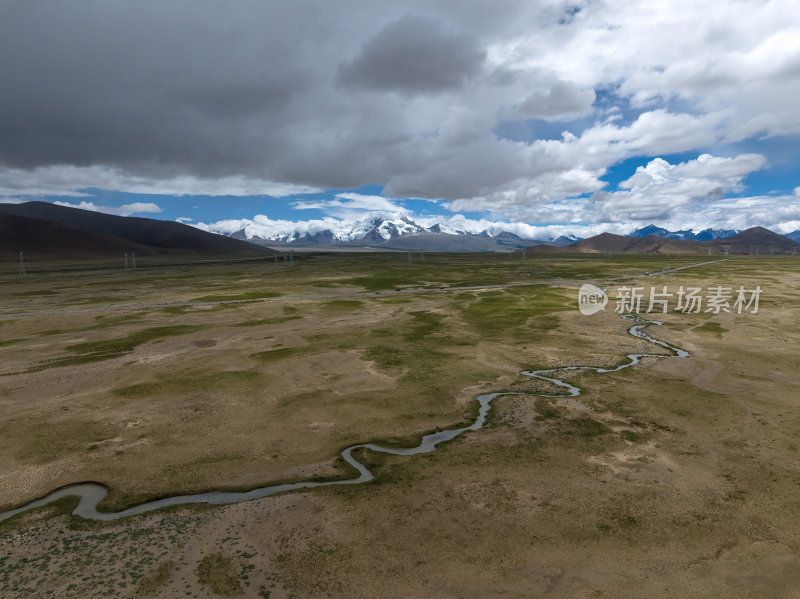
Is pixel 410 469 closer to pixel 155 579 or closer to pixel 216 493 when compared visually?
pixel 216 493

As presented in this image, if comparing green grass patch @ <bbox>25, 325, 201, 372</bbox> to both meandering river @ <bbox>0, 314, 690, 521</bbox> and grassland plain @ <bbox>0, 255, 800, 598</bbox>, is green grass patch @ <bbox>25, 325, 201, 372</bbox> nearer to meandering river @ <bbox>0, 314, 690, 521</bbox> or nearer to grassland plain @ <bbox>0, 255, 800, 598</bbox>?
grassland plain @ <bbox>0, 255, 800, 598</bbox>

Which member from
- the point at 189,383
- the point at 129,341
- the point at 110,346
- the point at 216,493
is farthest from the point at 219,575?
the point at 129,341

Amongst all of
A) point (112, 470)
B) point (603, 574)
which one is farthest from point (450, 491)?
point (112, 470)

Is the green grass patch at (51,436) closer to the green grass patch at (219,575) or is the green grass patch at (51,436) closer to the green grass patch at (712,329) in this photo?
the green grass patch at (219,575)

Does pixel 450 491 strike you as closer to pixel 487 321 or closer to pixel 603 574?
pixel 603 574

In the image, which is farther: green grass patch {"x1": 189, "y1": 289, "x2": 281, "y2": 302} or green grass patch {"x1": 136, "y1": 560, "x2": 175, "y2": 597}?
green grass patch {"x1": 189, "y1": 289, "x2": 281, "y2": 302}

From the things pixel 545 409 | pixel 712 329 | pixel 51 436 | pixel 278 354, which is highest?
pixel 712 329

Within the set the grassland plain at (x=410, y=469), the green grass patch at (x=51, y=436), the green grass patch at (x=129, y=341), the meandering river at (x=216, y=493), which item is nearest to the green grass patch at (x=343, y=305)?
the green grass patch at (x=129, y=341)

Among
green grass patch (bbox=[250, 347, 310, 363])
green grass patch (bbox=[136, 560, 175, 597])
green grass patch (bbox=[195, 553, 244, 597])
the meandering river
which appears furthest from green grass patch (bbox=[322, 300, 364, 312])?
green grass patch (bbox=[136, 560, 175, 597])
